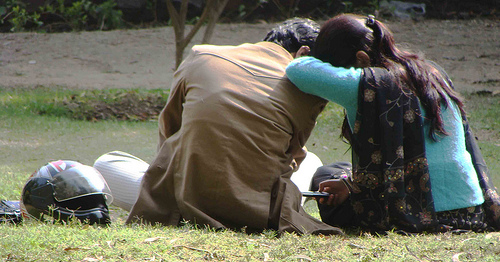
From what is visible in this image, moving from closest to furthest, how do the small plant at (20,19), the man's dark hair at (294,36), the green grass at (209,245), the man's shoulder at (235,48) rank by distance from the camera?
the green grass at (209,245), the man's shoulder at (235,48), the man's dark hair at (294,36), the small plant at (20,19)

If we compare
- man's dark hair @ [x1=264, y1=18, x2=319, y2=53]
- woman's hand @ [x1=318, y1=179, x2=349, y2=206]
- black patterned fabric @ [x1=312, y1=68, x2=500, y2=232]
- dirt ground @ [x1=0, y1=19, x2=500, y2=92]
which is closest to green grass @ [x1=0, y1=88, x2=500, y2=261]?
black patterned fabric @ [x1=312, y1=68, x2=500, y2=232]

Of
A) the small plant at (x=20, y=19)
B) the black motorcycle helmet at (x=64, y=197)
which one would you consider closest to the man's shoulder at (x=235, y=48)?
the black motorcycle helmet at (x=64, y=197)

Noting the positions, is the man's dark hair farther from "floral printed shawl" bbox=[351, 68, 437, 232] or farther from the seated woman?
"floral printed shawl" bbox=[351, 68, 437, 232]

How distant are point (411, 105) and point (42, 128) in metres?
4.39

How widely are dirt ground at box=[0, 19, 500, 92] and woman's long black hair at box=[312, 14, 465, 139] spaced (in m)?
5.83

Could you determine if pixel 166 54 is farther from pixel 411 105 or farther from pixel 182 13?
pixel 411 105

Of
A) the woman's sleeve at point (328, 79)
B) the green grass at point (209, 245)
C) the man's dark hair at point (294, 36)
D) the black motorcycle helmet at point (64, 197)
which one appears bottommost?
the black motorcycle helmet at point (64, 197)

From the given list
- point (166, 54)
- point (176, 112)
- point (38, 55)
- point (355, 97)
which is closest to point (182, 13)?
point (166, 54)

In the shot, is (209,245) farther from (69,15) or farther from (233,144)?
(69,15)

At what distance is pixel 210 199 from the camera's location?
2.36 metres

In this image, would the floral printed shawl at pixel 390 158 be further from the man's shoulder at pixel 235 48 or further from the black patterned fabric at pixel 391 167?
the man's shoulder at pixel 235 48

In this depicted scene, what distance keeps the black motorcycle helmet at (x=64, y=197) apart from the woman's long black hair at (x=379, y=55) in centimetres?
117

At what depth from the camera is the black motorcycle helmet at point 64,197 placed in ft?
8.23

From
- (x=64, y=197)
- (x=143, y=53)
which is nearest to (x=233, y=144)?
(x=64, y=197)
